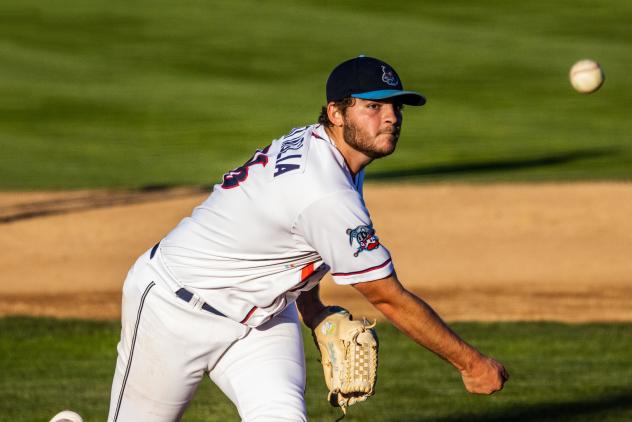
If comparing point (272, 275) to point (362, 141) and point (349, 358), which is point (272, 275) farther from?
point (362, 141)

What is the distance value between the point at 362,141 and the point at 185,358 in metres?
1.18

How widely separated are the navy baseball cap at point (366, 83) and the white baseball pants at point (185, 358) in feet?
3.50

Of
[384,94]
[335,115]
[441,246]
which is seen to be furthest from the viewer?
[441,246]

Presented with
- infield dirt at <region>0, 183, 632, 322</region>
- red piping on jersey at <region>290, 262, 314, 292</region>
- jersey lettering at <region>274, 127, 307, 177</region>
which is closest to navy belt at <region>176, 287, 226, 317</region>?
red piping on jersey at <region>290, 262, 314, 292</region>

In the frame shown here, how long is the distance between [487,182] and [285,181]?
11873 mm

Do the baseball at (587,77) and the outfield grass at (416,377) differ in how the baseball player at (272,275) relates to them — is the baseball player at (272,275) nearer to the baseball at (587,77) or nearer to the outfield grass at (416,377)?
the outfield grass at (416,377)

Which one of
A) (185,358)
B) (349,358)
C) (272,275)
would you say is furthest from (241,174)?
(349,358)

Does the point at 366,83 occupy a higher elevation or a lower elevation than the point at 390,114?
higher

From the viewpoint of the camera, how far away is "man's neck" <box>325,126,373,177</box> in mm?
4734

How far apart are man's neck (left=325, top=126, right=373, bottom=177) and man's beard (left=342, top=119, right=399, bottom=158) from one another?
33 mm

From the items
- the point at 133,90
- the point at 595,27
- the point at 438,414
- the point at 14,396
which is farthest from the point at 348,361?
the point at 595,27

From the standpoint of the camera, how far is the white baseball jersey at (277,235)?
4461 millimetres

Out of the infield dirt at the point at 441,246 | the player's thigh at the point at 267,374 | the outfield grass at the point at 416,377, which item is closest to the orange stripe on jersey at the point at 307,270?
the player's thigh at the point at 267,374

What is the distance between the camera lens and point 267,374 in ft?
15.7
